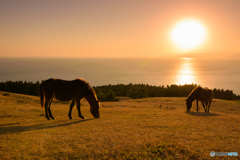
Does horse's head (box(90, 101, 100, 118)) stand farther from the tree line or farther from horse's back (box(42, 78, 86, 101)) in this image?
the tree line

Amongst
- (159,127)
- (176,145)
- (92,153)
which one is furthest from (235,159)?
(92,153)

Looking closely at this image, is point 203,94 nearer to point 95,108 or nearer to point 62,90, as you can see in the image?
point 95,108

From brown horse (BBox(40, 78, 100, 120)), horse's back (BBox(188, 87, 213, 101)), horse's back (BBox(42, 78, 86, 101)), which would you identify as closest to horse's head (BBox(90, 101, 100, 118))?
brown horse (BBox(40, 78, 100, 120))

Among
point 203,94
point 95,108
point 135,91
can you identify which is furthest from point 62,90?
point 135,91

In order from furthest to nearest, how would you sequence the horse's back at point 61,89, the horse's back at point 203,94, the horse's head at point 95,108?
the horse's back at point 203,94 → the horse's head at point 95,108 → the horse's back at point 61,89

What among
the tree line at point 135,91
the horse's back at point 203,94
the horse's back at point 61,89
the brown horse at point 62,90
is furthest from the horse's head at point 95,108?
the tree line at point 135,91

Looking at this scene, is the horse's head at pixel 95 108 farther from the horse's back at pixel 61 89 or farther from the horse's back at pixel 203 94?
the horse's back at pixel 203 94

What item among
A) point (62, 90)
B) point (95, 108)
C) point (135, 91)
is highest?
point (62, 90)

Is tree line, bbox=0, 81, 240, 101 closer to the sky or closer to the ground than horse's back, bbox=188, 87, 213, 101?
closer to the ground

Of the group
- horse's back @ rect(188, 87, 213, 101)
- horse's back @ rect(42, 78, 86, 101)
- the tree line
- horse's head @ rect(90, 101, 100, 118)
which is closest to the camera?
horse's back @ rect(42, 78, 86, 101)

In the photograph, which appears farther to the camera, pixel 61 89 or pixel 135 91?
pixel 135 91

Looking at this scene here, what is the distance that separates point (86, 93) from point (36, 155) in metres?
6.68

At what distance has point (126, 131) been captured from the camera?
26.0 feet

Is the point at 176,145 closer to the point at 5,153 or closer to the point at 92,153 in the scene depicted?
the point at 92,153
